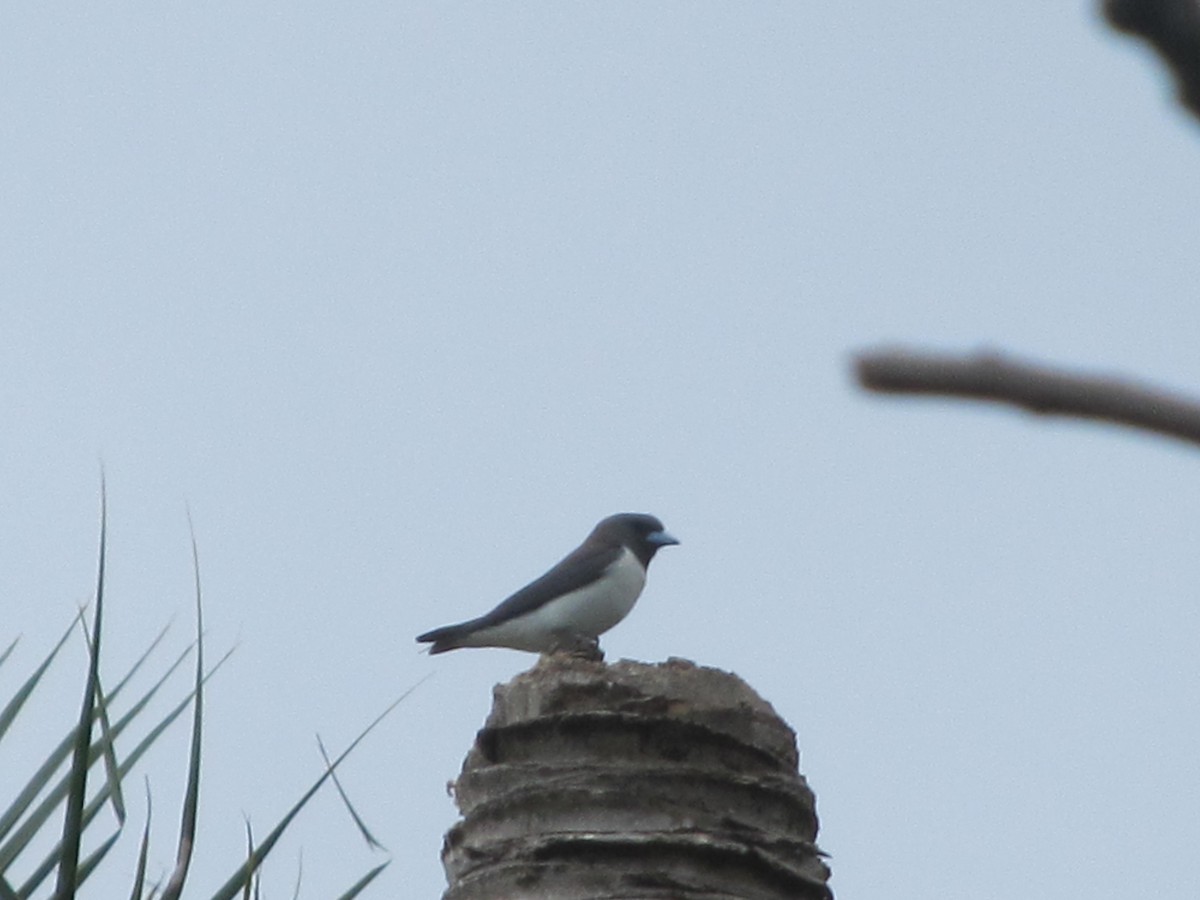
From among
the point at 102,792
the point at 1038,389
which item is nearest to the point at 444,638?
the point at 102,792

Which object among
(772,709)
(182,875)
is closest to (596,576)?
(772,709)

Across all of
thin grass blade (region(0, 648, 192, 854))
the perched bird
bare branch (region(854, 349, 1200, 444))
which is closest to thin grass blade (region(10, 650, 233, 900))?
thin grass blade (region(0, 648, 192, 854))

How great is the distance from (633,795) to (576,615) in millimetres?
6452

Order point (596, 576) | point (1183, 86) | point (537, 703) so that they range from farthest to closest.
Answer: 1. point (596, 576)
2. point (537, 703)
3. point (1183, 86)

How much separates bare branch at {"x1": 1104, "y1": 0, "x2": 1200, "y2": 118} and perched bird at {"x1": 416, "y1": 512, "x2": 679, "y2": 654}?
30.1ft

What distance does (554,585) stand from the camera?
10039mm

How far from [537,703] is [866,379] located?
3.08m

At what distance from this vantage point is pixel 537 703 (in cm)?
363

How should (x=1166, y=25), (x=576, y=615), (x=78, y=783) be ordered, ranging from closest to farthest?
1. (x=1166, y=25)
2. (x=78, y=783)
3. (x=576, y=615)

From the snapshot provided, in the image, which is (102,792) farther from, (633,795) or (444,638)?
(444,638)

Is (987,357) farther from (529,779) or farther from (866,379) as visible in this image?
(529,779)

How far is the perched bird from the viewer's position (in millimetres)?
9930

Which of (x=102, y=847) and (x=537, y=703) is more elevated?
(x=537, y=703)

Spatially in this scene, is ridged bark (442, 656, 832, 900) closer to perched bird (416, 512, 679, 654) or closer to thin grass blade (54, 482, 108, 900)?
thin grass blade (54, 482, 108, 900)
